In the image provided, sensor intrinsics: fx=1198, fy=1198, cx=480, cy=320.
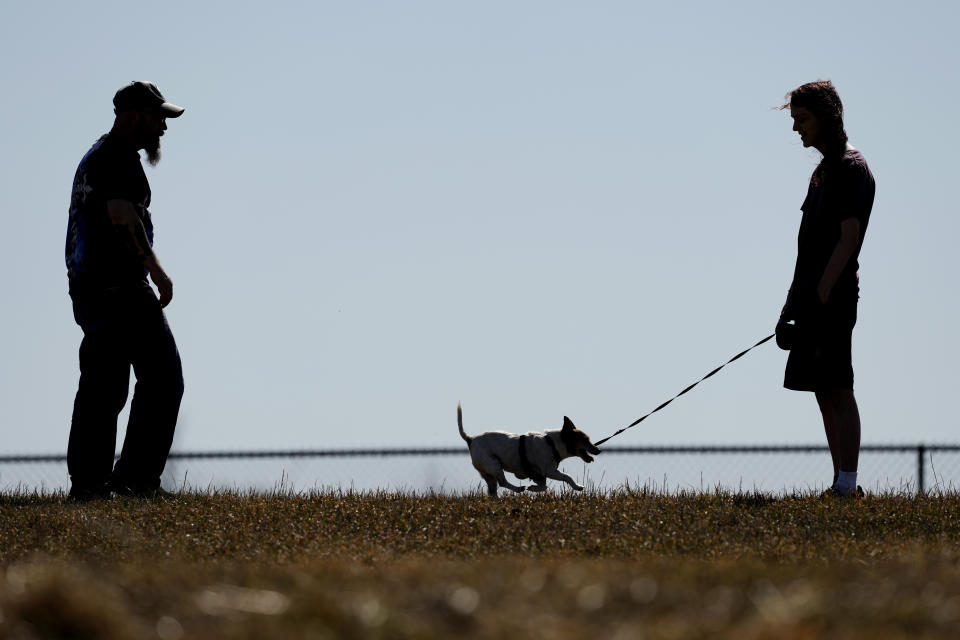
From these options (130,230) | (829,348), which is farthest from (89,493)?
(829,348)

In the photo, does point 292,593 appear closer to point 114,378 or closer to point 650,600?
point 650,600

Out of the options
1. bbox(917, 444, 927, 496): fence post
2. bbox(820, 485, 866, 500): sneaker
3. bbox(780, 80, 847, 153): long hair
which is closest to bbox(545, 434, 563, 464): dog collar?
bbox(820, 485, 866, 500): sneaker

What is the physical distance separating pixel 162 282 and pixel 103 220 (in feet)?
1.95

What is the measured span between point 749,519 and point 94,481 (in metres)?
4.43

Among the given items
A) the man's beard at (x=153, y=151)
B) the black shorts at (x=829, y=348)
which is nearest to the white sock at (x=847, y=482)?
Answer: the black shorts at (x=829, y=348)

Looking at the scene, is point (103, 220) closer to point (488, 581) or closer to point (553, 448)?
point (553, 448)

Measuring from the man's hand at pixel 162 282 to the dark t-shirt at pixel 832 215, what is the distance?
13.8 feet

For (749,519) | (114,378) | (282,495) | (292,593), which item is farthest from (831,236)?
(292,593)

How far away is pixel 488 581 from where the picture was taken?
349 cm

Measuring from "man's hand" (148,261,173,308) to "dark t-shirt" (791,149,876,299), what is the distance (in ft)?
13.8

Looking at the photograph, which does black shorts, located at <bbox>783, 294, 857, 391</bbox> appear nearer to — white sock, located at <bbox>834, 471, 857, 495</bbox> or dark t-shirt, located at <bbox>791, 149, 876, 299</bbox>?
dark t-shirt, located at <bbox>791, 149, 876, 299</bbox>

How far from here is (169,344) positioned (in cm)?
824

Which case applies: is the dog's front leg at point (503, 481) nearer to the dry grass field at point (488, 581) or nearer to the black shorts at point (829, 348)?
the dry grass field at point (488, 581)

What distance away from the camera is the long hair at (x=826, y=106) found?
800cm
